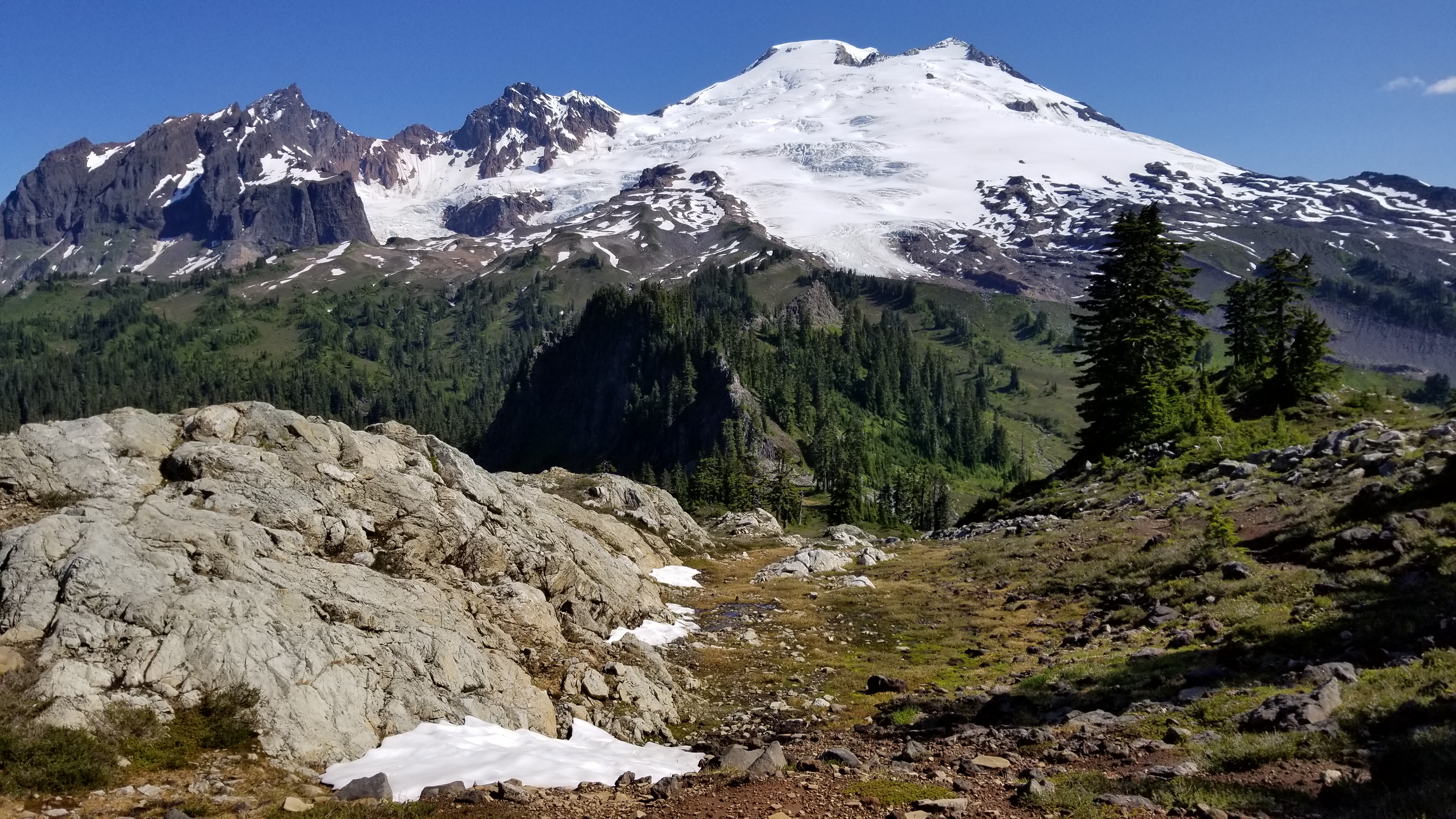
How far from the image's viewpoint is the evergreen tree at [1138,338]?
59.5m

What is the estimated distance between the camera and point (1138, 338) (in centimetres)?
5984

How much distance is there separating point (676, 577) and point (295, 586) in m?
31.7

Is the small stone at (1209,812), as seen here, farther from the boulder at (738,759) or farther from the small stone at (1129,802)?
the boulder at (738,759)

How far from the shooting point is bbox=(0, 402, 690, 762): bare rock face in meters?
17.8

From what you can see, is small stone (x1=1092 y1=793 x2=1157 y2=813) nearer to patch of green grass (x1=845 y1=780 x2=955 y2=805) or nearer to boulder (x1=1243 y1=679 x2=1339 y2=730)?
patch of green grass (x1=845 y1=780 x2=955 y2=805)

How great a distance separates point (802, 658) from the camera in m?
31.6

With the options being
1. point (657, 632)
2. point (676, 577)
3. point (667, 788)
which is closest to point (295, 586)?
point (667, 788)

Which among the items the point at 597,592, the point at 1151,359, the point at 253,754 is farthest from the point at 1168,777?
the point at 1151,359

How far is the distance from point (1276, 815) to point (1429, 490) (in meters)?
22.2

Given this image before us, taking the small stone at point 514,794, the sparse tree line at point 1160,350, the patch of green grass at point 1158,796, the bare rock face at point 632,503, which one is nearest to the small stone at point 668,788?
the small stone at point 514,794

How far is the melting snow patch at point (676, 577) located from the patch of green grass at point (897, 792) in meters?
33.0

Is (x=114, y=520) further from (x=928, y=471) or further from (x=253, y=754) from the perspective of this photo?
(x=928, y=471)

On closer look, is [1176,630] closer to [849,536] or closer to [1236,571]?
[1236,571]

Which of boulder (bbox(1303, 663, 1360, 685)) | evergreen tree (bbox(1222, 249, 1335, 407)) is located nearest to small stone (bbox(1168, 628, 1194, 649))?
boulder (bbox(1303, 663, 1360, 685))
